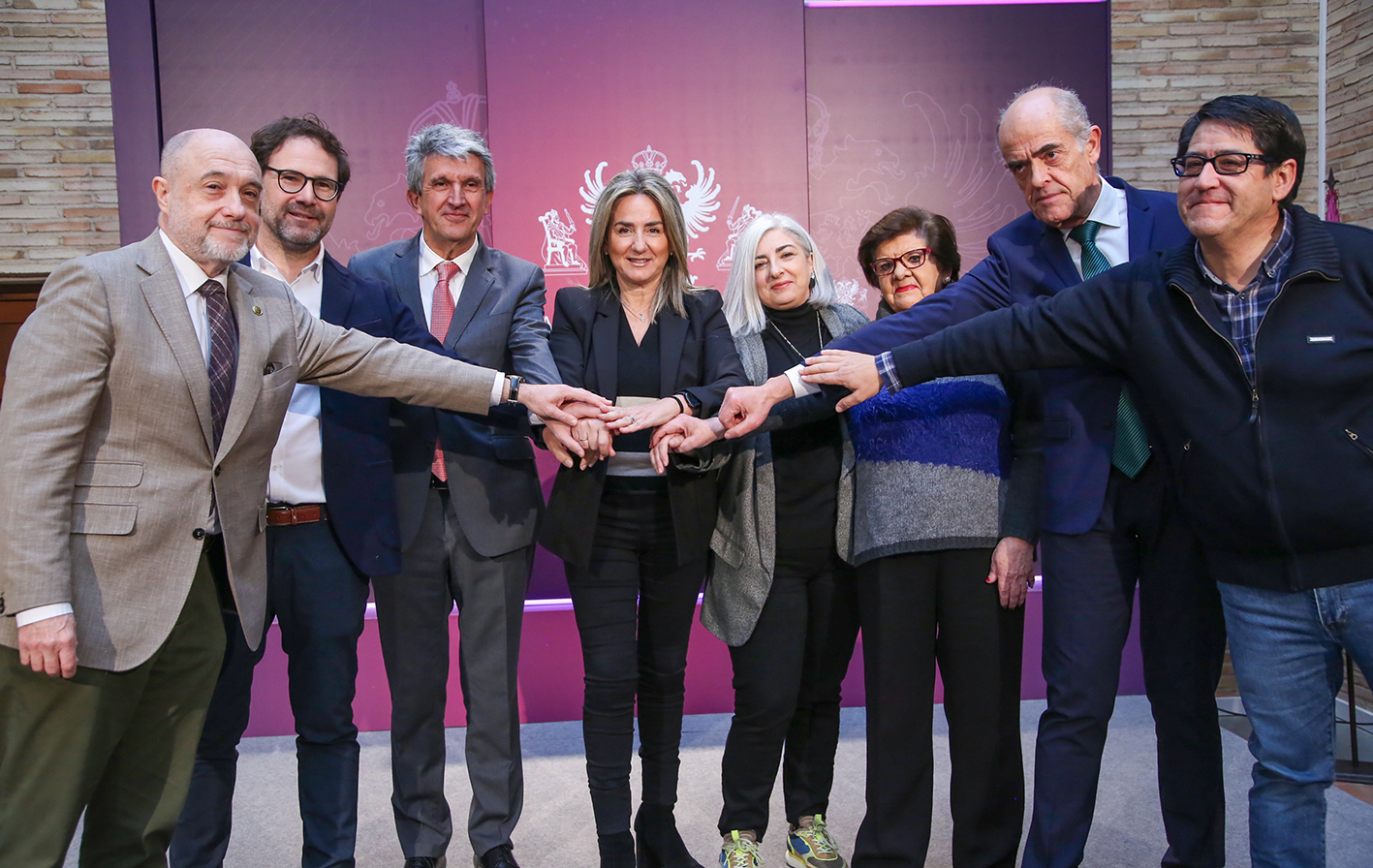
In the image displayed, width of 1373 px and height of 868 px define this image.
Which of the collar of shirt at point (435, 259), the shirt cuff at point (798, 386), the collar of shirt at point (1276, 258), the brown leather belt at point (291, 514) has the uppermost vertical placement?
the collar of shirt at point (435, 259)

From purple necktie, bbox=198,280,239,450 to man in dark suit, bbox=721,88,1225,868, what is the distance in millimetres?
1470

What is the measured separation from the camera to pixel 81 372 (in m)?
1.72

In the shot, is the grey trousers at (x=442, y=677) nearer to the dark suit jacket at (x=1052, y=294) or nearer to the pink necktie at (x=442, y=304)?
the pink necktie at (x=442, y=304)

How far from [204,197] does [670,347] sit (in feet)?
3.91

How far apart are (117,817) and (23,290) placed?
382 cm

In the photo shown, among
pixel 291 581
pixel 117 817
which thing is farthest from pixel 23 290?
pixel 117 817

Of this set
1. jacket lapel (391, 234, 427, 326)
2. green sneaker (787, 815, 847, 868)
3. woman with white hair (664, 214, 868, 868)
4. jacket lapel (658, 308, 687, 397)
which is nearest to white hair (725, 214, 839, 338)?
woman with white hair (664, 214, 868, 868)

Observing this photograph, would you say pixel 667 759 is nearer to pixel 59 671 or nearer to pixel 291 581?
pixel 291 581

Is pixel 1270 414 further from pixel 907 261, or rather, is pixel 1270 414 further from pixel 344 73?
pixel 344 73

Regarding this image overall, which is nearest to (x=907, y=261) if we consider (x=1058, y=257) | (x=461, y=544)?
(x=1058, y=257)

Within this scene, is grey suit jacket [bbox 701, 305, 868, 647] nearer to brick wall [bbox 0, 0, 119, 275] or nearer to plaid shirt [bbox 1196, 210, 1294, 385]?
plaid shirt [bbox 1196, 210, 1294, 385]

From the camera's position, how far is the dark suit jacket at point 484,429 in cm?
256

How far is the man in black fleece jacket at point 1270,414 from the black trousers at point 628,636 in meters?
1.26

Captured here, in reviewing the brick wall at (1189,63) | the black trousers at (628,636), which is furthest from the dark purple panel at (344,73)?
the brick wall at (1189,63)
